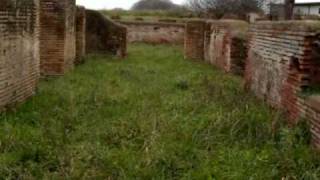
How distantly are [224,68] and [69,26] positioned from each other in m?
4.53

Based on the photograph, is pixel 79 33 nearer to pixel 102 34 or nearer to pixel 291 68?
pixel 102 34

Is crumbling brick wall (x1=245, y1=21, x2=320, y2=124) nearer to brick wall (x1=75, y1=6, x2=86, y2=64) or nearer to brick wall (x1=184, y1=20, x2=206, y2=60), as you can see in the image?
brick wall (x1=75, y1=6, x2=86, y2=64)

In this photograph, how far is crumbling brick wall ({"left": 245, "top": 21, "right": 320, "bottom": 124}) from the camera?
7.32 metres

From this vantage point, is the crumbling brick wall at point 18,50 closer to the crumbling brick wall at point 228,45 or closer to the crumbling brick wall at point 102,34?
the crumbling brick wall at point 228,45

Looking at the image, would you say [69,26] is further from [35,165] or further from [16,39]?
[35,165]

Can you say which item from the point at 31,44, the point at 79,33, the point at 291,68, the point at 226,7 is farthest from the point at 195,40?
the point at 226,7

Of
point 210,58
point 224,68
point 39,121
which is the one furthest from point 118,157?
point 210,58

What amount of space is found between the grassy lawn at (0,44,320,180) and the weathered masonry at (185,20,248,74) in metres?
3.56

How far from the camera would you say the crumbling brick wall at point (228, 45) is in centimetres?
1448

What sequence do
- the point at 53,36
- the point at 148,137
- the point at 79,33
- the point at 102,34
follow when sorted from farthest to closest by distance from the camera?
the point at 102,34 < the point at 79,33 < the point at 53,36 < the point at 148,137

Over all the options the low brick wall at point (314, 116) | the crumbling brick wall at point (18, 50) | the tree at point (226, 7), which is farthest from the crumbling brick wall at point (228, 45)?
the tree at point (226, 7)

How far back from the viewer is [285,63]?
8172mm

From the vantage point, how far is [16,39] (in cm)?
861

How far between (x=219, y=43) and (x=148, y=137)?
10.2m
